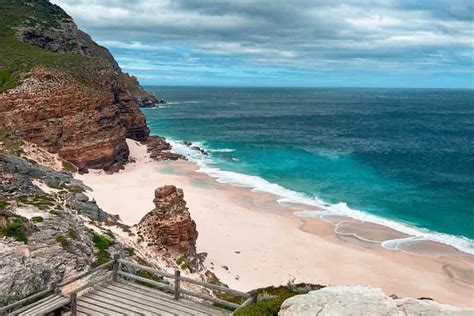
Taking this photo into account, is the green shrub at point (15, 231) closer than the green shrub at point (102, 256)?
Yes

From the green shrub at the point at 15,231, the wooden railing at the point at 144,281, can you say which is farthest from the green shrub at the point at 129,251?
the wooden railing at the point at 144,281

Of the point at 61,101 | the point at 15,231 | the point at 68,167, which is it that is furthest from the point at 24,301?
the point at 61,101

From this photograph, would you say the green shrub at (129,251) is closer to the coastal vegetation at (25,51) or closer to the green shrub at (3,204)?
the green shrub at (3,204)

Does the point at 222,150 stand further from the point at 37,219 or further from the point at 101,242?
the point at 37,219

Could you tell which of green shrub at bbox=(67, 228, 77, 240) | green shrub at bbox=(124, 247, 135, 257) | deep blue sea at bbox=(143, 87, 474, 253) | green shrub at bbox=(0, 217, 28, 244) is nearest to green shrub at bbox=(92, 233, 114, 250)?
green shrub at bbox=(124, 247, 135, 257)

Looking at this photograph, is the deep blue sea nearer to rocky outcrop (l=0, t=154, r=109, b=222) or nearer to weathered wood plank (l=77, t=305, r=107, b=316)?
rocky outcrop (l=0, t=154, r=109, b=222)

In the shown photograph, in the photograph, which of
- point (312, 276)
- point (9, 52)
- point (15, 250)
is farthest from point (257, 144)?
point (15, 250)
